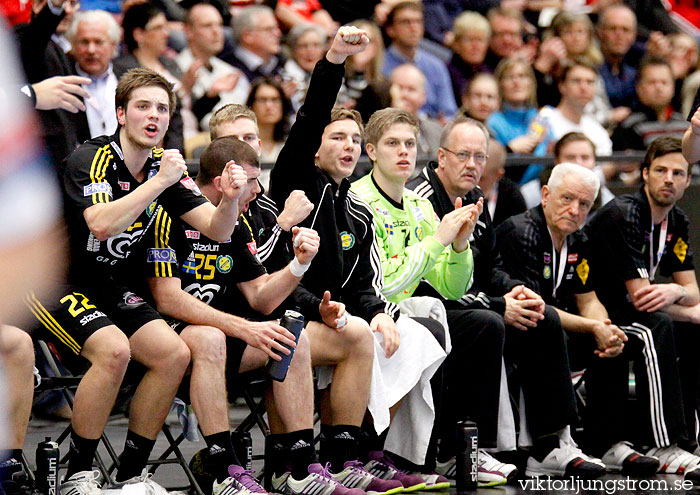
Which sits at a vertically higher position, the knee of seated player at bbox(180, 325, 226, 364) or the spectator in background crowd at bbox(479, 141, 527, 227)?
the spectator in background crowd at bbox(479, 141, 527, 227)

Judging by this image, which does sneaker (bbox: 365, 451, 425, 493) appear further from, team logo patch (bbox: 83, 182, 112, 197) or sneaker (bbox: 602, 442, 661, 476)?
team logo patch (bbox: 83, 182, 112, 197)

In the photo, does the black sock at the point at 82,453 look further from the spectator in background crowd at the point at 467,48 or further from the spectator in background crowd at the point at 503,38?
the spectator in background crowd at the point at 503,38

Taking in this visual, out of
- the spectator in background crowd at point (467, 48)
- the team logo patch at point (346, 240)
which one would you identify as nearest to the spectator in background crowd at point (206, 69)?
the spectator in background crowd at point (467, 48)

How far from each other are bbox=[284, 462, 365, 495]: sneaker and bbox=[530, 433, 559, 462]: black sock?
152 cm

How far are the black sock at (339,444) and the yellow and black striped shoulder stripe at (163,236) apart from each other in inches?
43.6

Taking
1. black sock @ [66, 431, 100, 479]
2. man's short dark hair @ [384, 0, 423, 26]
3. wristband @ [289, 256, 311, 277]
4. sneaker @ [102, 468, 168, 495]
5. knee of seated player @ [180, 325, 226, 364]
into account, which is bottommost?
sneaker @ [102, 468, 168, 495]

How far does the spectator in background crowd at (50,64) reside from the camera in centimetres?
646

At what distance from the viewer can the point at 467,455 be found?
5.84 m

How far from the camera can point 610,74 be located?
1212 centimetres

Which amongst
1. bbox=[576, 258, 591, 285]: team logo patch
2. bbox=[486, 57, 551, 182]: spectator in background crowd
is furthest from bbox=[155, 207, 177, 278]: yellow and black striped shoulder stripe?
bbox=[486, 57, 551, 182]: spectator in background crowd

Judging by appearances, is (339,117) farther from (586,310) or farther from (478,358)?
(586,310)

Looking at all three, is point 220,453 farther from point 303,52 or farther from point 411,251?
point 303,52

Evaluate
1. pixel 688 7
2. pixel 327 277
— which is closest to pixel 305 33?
pixel 327 277

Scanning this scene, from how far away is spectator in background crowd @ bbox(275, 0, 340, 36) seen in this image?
10742 millimetres
